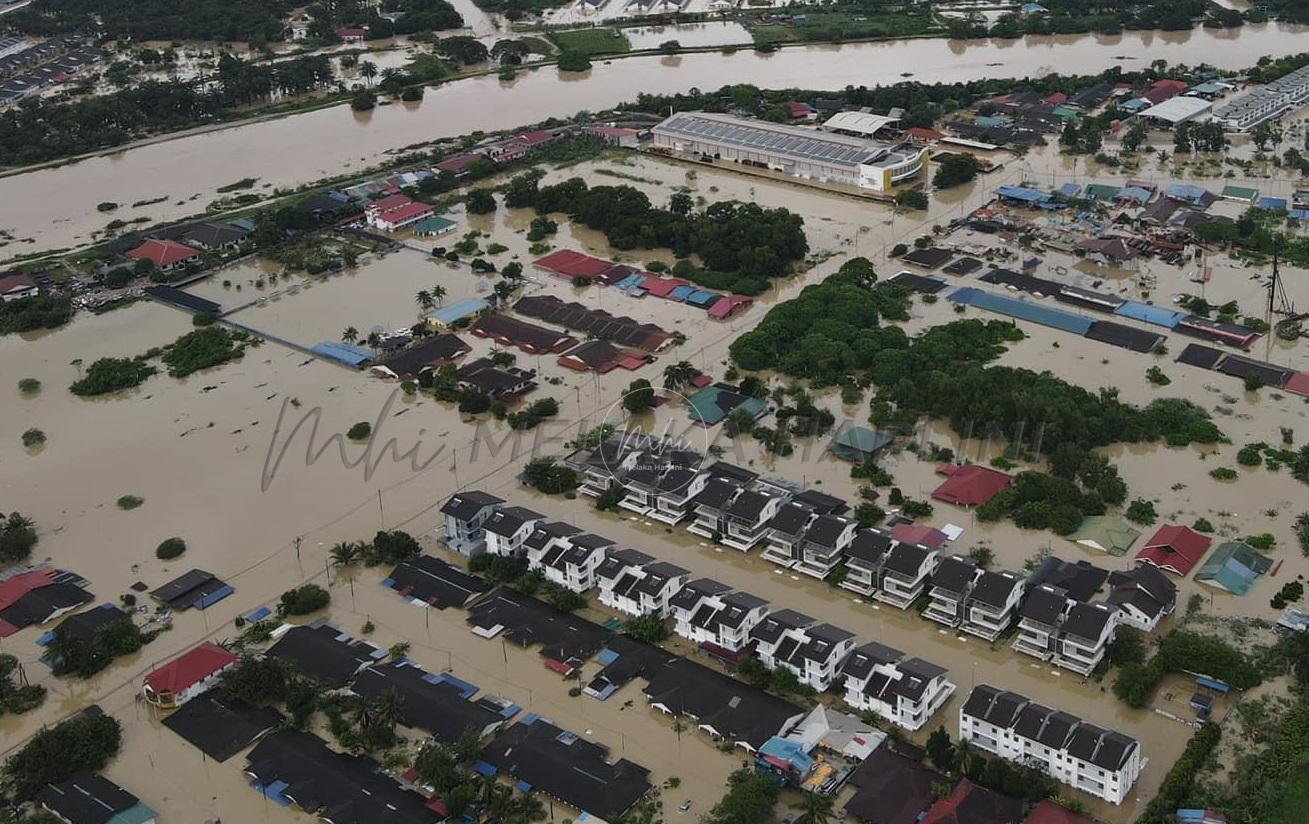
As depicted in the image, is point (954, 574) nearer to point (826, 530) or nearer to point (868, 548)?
point (868, 548)

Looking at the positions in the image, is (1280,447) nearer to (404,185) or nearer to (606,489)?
(606,489)

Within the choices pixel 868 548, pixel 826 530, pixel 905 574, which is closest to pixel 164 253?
pixel 826 530

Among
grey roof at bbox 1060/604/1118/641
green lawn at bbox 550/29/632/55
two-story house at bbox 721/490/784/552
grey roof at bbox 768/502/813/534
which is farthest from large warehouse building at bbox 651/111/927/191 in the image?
grey roof at bbox 1060/604/1118/641

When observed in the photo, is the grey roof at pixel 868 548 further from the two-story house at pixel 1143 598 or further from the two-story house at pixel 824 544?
the two-story house at pixel 1143 598

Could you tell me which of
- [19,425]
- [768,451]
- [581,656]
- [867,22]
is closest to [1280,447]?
[768,451]

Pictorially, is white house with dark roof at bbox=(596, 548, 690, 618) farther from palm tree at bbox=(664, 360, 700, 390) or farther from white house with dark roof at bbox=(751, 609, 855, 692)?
palm tree at bbox=(664, 360, 700, 390)

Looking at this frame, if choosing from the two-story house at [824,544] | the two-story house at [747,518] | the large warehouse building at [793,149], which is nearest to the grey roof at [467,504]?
the two-story house at [747,518]
